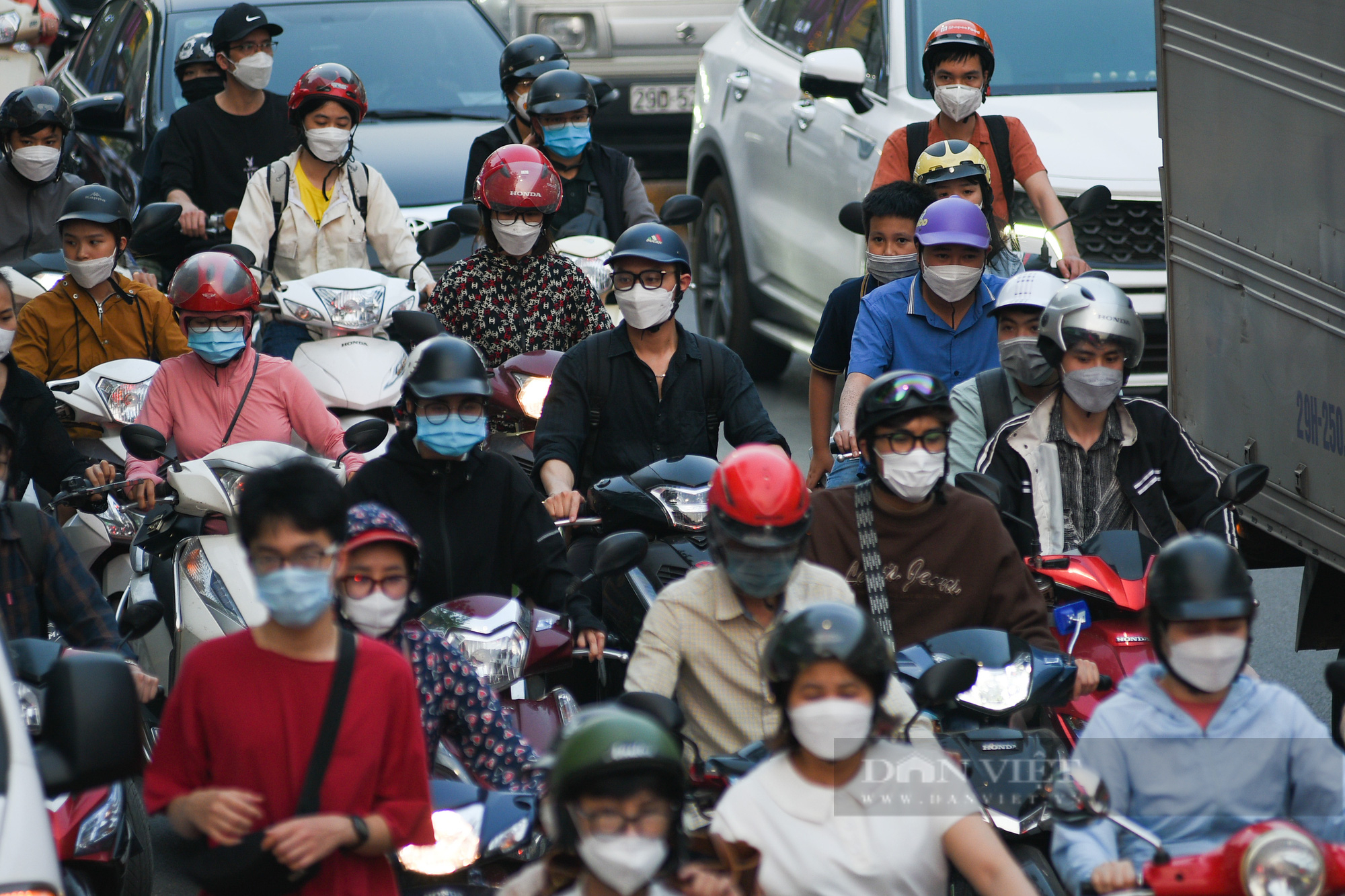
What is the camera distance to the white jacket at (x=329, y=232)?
28.2 ft

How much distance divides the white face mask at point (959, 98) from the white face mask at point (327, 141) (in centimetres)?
261

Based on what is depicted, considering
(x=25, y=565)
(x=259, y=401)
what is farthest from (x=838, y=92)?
(x=25, y=565)

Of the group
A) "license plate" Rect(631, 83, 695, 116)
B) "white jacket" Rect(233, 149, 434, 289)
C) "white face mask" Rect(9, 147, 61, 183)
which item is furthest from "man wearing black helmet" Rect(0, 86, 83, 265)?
"license plate" Rect(631, 83, 695, 116)

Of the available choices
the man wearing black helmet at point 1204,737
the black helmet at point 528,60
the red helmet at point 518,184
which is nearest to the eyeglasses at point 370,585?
the man wearing black helmet at point 1204,737

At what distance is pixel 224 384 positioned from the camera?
699 cm

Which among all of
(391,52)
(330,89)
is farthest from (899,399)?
(391,52)

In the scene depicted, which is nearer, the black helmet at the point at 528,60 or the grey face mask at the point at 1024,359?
the grey face mask at the point at 1024,359

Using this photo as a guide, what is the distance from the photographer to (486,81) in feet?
36.7

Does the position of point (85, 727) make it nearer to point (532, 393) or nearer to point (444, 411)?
point (444, 411)

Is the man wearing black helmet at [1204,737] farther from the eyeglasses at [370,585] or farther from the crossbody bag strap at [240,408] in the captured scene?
the crossbody bag strap at [240,408]

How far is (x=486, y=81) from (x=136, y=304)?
3594 mm

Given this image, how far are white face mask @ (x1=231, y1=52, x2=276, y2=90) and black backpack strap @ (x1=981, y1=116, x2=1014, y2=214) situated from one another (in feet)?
11.7

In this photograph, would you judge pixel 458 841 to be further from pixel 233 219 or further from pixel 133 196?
pixel 133 196

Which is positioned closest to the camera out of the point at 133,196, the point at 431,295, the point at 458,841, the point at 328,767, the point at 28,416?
the point at 328,767
